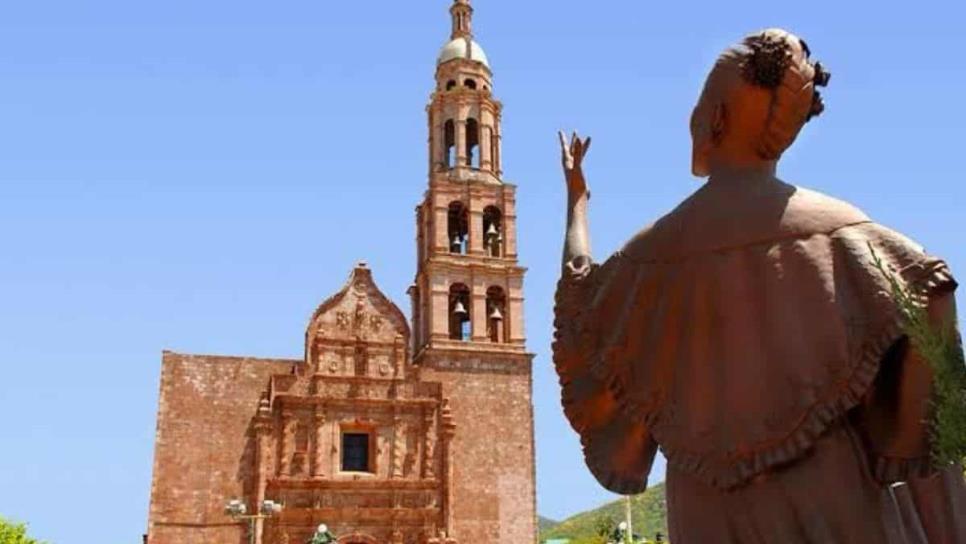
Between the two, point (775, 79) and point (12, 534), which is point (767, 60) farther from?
point (12, 534)

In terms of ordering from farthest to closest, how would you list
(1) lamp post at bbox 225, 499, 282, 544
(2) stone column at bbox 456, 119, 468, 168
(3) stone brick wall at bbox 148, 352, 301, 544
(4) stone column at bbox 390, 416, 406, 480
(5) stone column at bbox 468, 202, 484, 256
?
(2) stone column at bbox 456, 119, 468, 168
(5) stone column at bbox 468, 202, 484, 256
(4) stone column at bbox 390, 416, 406, 480
(3) stone brick wall at bbox 148, 352, 301, 544
(1) lamp post at bbox 225, 499, 282, 544

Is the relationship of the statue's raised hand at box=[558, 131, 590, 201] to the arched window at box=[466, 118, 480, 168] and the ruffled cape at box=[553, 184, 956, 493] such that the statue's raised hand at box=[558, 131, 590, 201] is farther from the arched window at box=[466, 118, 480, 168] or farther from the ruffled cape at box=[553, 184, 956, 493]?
the arched window at box=[466, 118, 480, 168]

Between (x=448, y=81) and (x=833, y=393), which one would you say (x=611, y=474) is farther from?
(x=448, y=81)

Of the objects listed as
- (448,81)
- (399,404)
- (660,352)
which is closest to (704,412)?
(660,352)

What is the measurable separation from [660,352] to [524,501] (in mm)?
24254

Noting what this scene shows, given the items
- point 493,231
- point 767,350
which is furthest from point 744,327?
point 493,231

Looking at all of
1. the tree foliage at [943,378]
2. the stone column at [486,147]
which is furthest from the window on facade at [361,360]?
the tree foliage at [943,378]

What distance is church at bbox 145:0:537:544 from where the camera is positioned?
24.8 meters

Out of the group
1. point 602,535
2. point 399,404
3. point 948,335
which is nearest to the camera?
point 948,335

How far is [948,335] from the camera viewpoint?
2482 mm

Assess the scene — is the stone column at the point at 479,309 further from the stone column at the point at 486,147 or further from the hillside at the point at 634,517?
the hillside at the point at 634,517

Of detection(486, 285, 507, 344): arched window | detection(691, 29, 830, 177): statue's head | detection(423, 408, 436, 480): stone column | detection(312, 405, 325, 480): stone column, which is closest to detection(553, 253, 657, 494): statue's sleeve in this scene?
detection(691, 29, 830, 177): statue's head

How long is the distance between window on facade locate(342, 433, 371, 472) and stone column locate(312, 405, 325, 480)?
709mm

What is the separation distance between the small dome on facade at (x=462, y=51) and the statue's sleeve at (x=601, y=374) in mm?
27662
